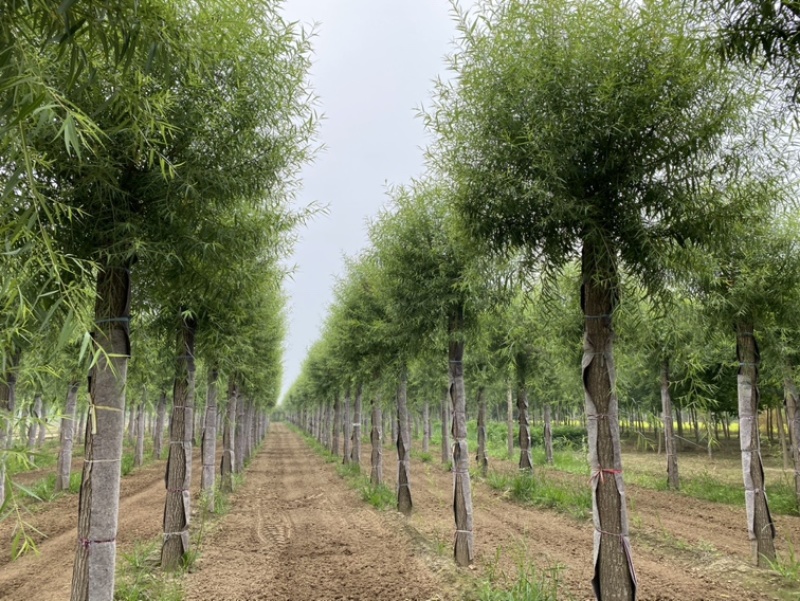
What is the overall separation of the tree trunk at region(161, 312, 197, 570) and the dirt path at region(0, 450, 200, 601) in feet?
4.07

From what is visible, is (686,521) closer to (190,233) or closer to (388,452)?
(190,233)

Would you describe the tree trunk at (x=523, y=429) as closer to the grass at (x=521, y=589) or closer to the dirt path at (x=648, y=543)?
the dirt path at (x=648, y=543)

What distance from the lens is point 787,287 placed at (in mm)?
7105

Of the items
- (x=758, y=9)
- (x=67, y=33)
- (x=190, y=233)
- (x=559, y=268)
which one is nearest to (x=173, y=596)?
(x=190, y=233)

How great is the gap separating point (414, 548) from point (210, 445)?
195 inches

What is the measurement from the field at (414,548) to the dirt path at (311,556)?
0.03 m

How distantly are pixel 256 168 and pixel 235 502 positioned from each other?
11.2 metres

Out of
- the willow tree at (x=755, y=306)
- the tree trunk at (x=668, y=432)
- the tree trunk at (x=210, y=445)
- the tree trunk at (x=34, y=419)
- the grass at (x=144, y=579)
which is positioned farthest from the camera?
the tree trunk at (x=668, y=432)

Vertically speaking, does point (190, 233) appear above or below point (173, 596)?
above

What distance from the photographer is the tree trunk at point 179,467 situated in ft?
23.4

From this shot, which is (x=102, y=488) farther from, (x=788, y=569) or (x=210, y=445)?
(x=788, y=569)

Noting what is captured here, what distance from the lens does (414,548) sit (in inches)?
328

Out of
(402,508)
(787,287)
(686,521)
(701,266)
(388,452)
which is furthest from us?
(388,452)

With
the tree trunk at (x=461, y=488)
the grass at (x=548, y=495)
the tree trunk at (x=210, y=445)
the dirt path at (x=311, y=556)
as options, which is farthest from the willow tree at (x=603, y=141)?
the tree trunk at (x=210, y=445)
